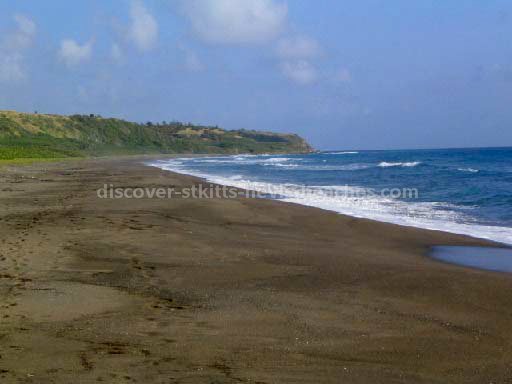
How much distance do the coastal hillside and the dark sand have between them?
152ft

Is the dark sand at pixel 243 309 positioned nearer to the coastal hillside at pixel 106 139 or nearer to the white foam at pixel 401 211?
the white foam at pixel 401 211

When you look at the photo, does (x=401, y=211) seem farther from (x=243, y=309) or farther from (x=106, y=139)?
(x=106, y=139)

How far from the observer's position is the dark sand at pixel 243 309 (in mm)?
4805

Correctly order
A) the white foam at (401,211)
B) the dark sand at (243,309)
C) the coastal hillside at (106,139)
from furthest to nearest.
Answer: the coastal hillside at (106,139), the white foam at (401,211), the dark sand at (243,309)

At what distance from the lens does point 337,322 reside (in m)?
6.05

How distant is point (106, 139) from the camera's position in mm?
109062

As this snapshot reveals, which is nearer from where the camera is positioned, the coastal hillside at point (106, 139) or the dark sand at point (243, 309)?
the dark sand at point (243, 309)

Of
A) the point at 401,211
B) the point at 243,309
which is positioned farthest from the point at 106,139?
the point at 243,309

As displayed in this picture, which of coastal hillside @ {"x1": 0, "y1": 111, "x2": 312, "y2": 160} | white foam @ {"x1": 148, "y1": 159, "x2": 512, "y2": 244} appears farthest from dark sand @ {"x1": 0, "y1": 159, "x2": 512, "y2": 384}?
coastal hillside @ {"x1": 0, "y1": 111, "x2": 312, "y2": 160}

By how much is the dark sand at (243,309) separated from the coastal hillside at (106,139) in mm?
46336

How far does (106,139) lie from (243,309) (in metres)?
107

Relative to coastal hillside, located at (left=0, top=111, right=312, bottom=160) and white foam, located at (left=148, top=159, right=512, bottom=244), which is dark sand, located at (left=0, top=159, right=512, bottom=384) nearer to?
white foam, located at (left=148, top=159, right=512, bottom=244)

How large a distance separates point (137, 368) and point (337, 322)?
7.43ft

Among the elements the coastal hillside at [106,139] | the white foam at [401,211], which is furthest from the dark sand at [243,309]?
the coastal hillside at [106,139]
